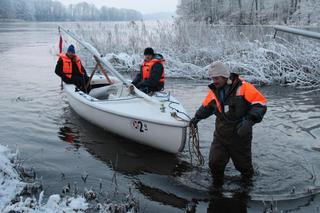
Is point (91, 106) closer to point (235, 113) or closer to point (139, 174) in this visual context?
point (139, 174)

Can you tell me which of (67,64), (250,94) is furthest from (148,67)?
(250,94)

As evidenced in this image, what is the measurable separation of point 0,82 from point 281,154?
414 inches

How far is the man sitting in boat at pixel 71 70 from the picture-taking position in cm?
899

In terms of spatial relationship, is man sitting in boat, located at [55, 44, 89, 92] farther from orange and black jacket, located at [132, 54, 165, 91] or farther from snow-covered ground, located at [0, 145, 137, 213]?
snow-covered ground, located at [0, 145, 137, 213]

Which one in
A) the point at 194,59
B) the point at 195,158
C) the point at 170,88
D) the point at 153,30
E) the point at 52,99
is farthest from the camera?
the point at 153,30

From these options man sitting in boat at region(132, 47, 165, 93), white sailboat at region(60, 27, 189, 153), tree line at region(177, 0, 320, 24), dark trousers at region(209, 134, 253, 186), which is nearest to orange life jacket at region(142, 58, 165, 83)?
man sitting in boat at region(132, 47, 165, 93)

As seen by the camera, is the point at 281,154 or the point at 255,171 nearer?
the point at 255,171

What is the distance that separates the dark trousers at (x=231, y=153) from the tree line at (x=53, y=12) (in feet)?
366

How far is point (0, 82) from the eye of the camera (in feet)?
44.0

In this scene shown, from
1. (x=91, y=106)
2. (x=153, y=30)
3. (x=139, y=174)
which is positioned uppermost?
(x=153, y=30)

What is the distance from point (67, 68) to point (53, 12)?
149747 millimetres

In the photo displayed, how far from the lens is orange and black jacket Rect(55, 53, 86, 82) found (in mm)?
8992

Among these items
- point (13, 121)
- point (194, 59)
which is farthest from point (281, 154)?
point (194, 59)

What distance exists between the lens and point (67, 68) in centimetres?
908
